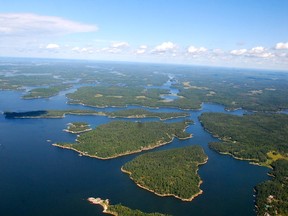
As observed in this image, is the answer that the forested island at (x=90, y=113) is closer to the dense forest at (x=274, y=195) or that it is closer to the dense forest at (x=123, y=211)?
the dense forest at (x=274, y=195)

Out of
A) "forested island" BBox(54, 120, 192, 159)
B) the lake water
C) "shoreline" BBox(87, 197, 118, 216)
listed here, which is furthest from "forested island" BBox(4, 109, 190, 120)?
"shoreline" BBox(87, 197, 118, 216)

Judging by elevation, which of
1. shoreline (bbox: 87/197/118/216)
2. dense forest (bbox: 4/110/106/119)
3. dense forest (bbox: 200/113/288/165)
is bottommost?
dense forest (bbox: 200/113/288/165)

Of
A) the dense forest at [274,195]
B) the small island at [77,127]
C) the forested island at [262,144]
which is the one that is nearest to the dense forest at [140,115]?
the forested island at [262,144]

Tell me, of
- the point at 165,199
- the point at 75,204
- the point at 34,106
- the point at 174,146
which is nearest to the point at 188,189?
the point at 165,199

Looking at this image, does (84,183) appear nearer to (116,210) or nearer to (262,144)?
(116,210)

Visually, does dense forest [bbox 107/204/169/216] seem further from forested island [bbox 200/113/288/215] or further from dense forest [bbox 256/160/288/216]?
forested island [bbox 200/113/288/215]

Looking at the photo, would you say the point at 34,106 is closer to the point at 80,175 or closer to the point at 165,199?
the point at 80,175
